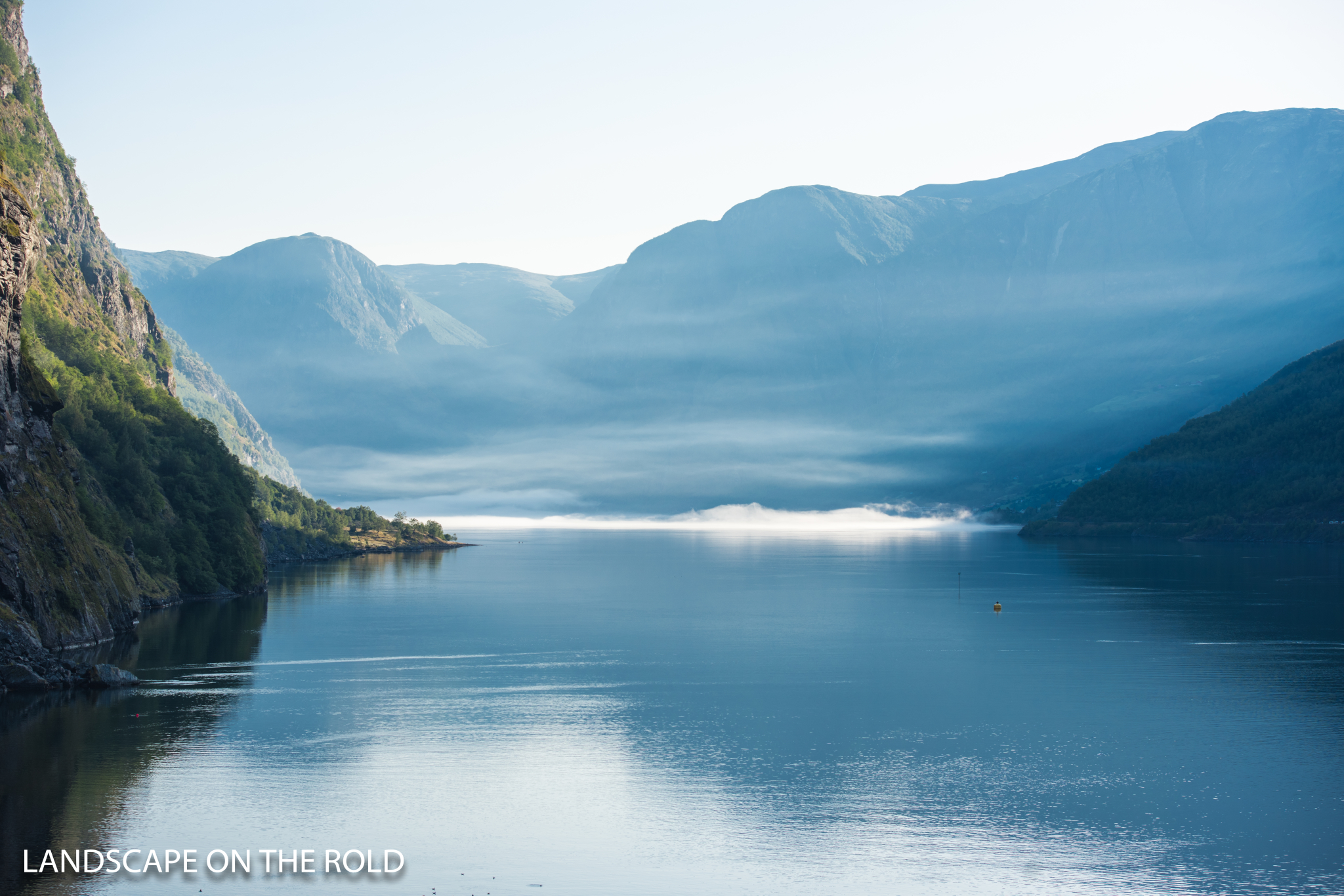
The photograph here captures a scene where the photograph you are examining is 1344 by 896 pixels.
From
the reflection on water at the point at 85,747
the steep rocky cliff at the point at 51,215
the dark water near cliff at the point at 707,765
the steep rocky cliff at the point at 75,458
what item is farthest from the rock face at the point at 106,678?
the steep rocky cliff at the point at 51,215

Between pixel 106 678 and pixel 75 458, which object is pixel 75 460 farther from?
pixel 106 678

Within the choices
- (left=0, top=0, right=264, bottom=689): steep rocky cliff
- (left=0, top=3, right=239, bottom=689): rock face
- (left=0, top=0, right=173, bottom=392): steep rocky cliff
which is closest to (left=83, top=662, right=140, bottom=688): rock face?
(left=0, top=3, right=239, bottom=689): rock face

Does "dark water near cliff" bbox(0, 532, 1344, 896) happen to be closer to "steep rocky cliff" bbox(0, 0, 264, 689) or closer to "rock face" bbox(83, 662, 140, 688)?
"rock face" bbox(83, 662, 140, 688)

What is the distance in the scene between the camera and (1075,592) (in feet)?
591

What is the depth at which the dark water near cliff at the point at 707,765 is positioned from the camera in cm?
4328

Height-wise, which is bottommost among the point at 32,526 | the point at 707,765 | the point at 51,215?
the point at 707,765

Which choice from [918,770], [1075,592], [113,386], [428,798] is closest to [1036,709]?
[918,770]

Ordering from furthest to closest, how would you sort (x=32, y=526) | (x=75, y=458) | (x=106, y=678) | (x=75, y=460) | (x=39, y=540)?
(x=75, y=460), (x=75, y=458), (x=39, y=540), (x=32, y=526), (x=106, y=678)

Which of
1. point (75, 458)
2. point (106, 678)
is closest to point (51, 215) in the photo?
point (75, 458)

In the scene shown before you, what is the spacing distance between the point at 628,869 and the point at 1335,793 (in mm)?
34142

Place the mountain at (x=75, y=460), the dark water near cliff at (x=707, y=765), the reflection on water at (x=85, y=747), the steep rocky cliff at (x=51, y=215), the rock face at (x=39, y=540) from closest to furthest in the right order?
the dark water near cliff at (x=707, y=765) → the reflection on water at (x=85, y=747) → the rock face at (x=39, y=540) → the mountain at (x=75, y=460) → the steep rocky cliff at (x=51, y=215)

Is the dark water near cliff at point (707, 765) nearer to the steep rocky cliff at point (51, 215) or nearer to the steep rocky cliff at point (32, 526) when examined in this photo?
the steep rocky cliff at point (32, 526)

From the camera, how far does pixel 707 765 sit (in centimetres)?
5938

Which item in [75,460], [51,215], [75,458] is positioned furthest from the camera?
[51,215]
